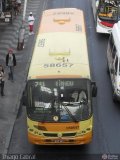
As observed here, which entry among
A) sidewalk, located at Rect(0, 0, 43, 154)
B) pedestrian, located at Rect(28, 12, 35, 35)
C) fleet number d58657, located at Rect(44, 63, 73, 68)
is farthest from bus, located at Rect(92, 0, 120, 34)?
fleet number d58657, located at Rect(44, 63, 73, 68)

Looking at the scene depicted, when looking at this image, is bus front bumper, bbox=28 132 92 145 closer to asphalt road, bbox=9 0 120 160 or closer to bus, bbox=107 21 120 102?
asphalt road, bbox=9 0 120 160

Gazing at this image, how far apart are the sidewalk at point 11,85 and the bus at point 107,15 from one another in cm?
439

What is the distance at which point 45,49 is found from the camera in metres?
19.5

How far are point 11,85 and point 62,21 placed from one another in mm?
4187

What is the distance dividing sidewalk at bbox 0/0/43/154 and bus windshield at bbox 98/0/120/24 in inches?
184

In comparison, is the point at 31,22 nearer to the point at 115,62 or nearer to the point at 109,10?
the point at 109,10

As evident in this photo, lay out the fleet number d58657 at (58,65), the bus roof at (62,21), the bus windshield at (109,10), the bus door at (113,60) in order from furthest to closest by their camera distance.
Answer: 1. the bus windshield at (109,10)
2. the bus door at (113,60)
3. the bus roof at (62,21)
4. the fleet number d58657 at (58,65)

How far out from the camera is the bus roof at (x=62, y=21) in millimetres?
21703

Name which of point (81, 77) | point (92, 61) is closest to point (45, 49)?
point (81, 77)

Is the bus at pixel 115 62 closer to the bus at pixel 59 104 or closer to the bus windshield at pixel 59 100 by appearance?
the bus at pixel 59 104

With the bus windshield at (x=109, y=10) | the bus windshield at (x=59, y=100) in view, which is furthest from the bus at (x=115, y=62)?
the bus windshield at (x=109, y=10)

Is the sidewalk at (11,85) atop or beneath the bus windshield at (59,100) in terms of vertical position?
beneath

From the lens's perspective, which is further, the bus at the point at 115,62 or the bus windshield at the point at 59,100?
the bus at the point at 115,62

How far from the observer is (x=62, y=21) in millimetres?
22469
